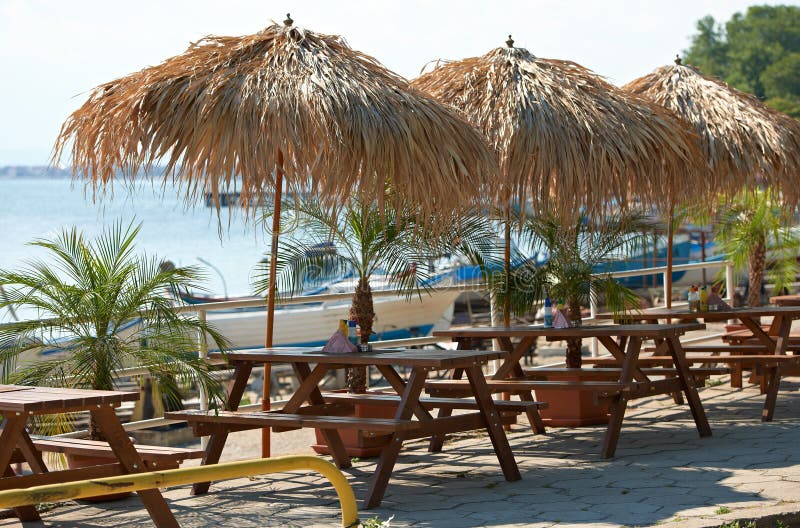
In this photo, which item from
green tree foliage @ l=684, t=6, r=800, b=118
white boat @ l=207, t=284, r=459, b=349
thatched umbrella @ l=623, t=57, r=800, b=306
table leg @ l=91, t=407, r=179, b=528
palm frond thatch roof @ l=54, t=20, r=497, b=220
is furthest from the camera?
green tree foliage @ l=684, t=6, r=800, b=118

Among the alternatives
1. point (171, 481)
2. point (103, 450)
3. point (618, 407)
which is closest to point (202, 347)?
point (103, 450)

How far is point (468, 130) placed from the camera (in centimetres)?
664

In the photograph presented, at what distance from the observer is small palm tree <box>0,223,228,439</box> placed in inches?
230

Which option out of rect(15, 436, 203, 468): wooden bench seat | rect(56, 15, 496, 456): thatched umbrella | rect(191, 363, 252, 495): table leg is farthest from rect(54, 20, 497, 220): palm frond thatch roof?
rect(15, 436, 203, 468): wooden bench seat

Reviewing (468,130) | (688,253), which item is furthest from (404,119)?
(688,253)

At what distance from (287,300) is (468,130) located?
183 cm

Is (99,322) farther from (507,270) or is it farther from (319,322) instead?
(319,322)

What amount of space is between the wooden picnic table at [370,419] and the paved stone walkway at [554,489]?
0.21m

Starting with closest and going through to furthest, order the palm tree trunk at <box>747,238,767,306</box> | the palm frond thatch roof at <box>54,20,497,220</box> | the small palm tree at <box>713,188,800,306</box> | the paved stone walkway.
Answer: the paved stone walkway
the palm frond thatch roof at <box>54,20,497,220</box>
the small palm tree at <box>713,188,800,306</box>
the palm tree trunk at <box>747,238,767,306</box>

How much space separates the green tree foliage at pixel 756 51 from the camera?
73562 mm

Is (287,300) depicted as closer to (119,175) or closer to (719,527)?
(119,175)

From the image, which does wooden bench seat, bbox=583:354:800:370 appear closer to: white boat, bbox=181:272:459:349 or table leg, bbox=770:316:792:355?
table leg, bbox=770:316:792:355

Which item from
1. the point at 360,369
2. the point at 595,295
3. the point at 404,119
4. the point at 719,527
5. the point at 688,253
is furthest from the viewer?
the point at 688,253

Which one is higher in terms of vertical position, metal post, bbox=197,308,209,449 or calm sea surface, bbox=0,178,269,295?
calm sea surface, bbox=0,178,269,295
